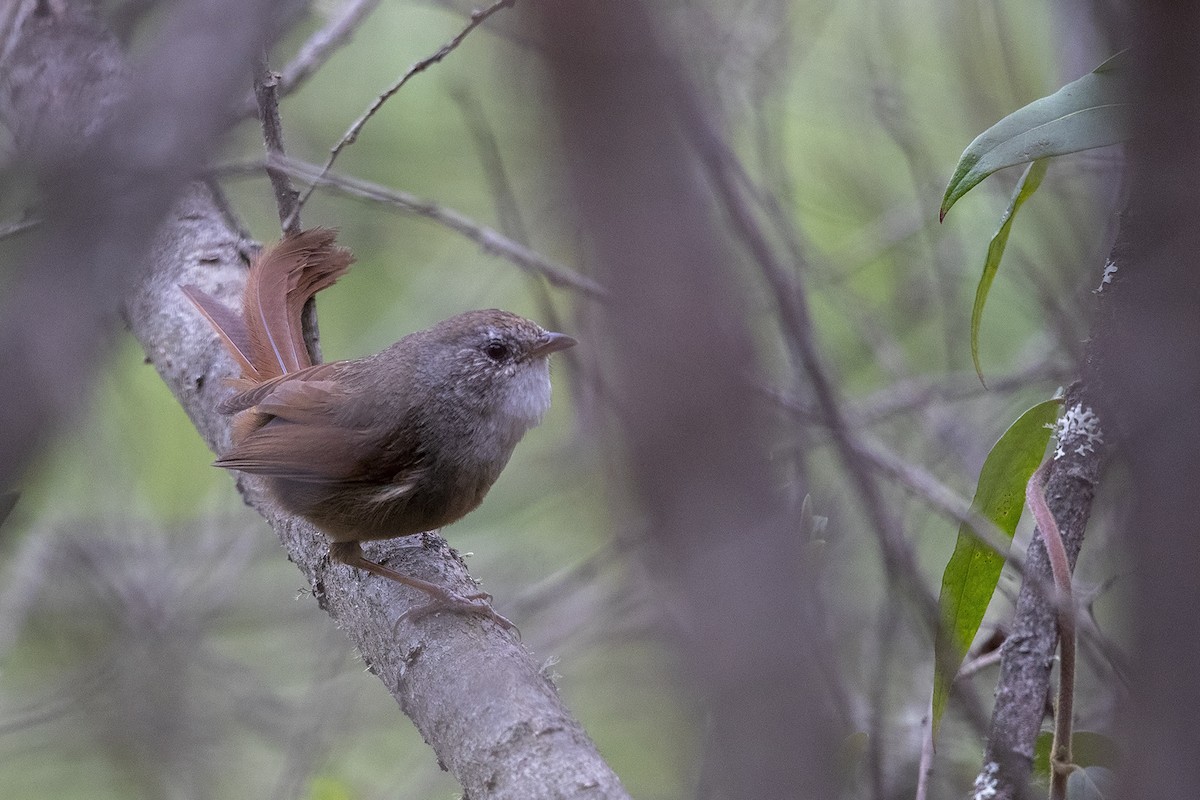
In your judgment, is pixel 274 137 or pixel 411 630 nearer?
pixel 411 630

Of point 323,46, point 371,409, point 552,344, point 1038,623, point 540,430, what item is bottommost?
point 1038,623

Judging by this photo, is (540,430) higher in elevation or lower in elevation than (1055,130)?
higher

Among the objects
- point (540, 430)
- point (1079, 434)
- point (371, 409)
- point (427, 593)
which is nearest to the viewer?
point (1079, 434)

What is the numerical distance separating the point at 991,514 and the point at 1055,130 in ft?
3.13

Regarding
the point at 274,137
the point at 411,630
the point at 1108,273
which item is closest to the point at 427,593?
the point at 411,630

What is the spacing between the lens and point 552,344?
378 cm

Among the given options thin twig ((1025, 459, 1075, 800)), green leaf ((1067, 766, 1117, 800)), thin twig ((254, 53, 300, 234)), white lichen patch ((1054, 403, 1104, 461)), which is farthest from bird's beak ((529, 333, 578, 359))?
green leaf ((1067, 766, 1117, 800))

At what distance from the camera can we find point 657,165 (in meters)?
1.12

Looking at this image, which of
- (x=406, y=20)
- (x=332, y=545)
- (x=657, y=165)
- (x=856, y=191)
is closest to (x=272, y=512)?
(x=332, y=545)

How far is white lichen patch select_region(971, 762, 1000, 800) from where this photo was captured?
2191 millimetres

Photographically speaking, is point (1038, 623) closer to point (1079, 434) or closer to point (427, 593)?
point (1079, 434)

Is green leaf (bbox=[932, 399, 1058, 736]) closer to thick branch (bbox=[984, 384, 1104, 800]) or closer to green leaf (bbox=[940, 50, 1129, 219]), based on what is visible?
thick branch (bbox=[984, 384, 1104, 800])

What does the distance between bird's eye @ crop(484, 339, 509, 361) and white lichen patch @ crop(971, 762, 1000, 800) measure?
82.4 inches

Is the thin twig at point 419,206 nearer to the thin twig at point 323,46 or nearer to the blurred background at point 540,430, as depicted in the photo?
the blurred background at point 540,430
